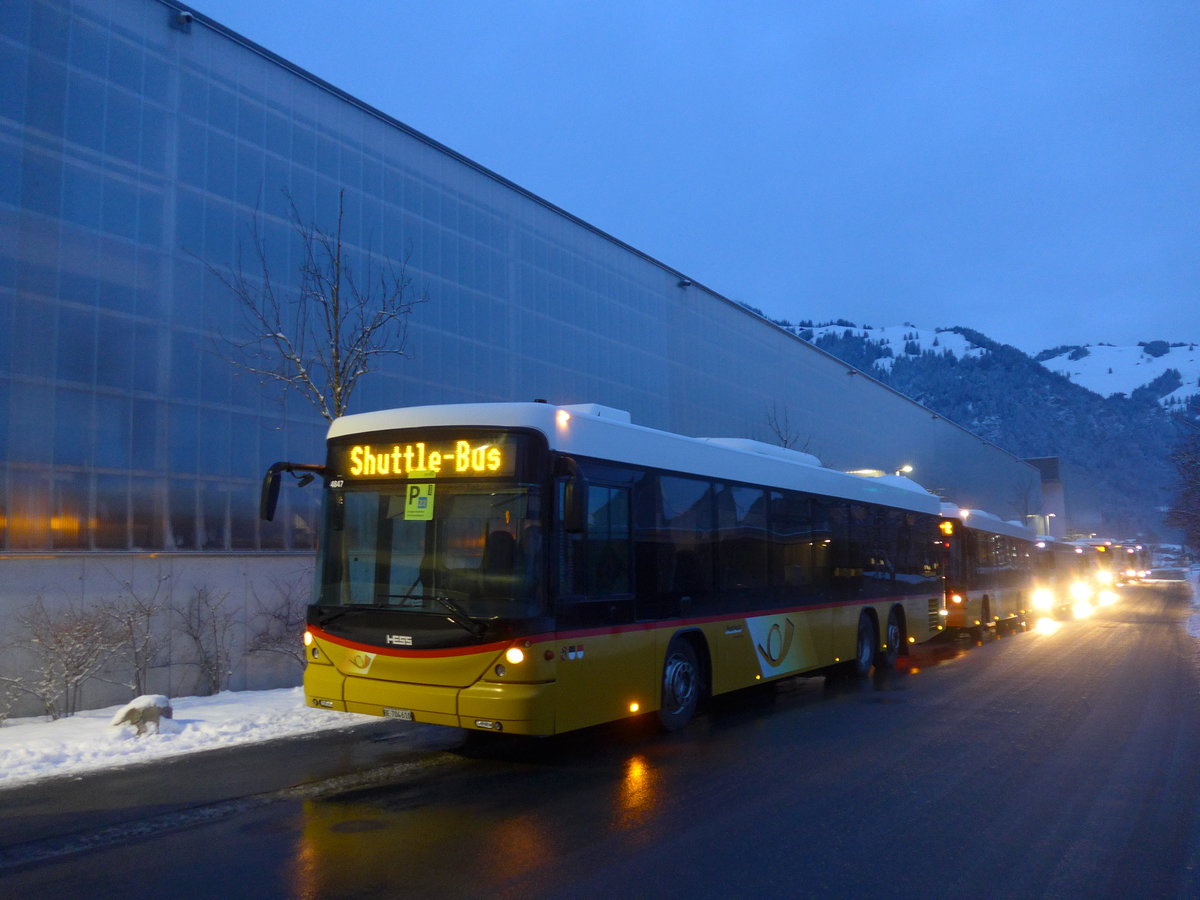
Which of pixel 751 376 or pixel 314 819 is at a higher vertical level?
pixel 751 376

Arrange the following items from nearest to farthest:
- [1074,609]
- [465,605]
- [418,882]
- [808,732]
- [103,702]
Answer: [418,882] → [465,605] → [808,732] → [103,702] → [1074,609]

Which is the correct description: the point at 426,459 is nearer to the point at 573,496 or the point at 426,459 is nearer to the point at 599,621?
the point at 573,496

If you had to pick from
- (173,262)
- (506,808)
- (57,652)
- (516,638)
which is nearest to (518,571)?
(516,638)

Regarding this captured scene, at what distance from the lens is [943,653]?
19828mm

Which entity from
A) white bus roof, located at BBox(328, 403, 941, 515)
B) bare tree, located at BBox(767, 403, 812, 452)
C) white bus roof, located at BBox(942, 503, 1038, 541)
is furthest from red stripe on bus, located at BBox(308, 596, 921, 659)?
bare tree, located at BBox(767, 403, 812, 452)

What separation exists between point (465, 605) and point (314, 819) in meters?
1.96

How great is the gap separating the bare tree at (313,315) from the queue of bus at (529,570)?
568 cm

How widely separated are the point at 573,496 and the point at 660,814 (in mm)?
2540

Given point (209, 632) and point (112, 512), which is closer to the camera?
point (112, 512)

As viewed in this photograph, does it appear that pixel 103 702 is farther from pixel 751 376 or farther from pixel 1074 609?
pixel 1074 609

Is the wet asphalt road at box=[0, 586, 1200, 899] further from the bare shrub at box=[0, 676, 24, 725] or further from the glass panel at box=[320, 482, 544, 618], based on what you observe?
the bare shrub at box=[0, 676, 24, 725]

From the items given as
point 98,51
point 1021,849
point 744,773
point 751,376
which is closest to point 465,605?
point 744,773

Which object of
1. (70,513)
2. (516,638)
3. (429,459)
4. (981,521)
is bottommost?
(516,638)

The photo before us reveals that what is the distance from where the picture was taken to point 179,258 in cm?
1437
